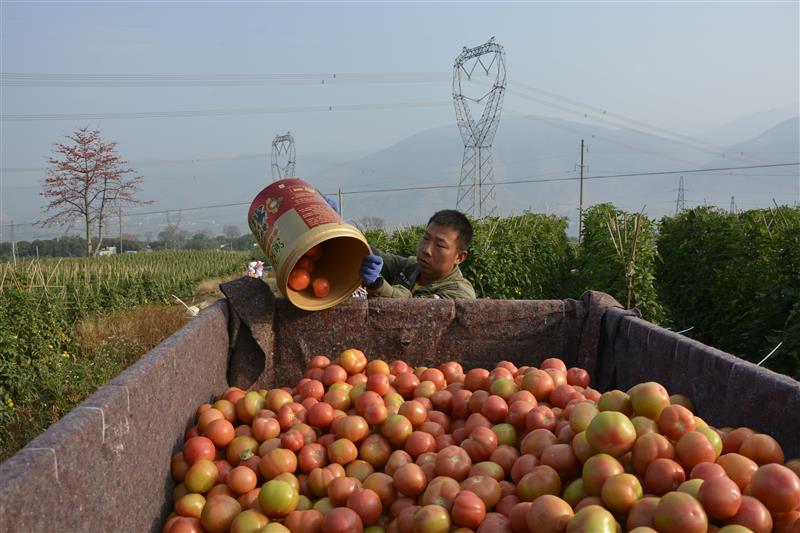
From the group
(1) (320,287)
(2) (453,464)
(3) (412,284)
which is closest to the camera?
(2) (453,464)

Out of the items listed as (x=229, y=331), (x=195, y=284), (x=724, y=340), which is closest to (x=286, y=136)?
(x=195, y=284)

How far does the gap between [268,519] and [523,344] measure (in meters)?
1.74

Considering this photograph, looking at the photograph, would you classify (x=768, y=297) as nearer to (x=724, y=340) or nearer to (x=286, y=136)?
(x=724, y=340)

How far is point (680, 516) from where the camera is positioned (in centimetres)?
155

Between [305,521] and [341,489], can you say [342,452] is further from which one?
[305,521]

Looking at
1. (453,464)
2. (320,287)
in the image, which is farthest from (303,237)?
(453,464)

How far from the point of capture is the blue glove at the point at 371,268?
315 cm

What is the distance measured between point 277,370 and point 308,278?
581mm

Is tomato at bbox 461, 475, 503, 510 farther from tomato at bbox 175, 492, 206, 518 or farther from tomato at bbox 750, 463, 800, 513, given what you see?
tomato at bbox 175, 492, 206, 518

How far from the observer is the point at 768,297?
649 centimetres

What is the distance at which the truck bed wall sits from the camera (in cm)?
153

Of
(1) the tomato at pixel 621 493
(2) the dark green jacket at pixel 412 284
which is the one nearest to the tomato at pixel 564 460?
(1) the tomato at pixel 621 493

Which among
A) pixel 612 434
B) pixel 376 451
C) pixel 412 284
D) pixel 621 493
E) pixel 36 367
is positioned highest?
pixel 412 284

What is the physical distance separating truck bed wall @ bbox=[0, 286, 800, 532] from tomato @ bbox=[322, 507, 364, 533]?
63 cm
